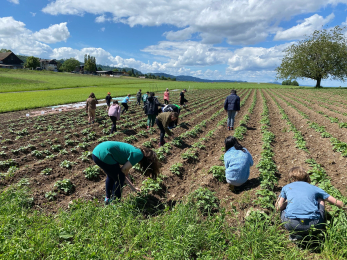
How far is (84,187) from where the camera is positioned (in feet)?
19.2

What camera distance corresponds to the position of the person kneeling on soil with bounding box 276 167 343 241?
332 centimetres

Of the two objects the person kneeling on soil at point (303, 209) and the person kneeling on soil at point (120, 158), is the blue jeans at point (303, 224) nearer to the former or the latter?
the person kneeling on soil at point (303, 209)

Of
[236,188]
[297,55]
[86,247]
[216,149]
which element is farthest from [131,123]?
[297,55]

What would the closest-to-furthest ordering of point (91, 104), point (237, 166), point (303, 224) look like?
point (303, 224), point (237, 166), point (91, 104)

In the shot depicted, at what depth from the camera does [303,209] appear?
336 centimetres

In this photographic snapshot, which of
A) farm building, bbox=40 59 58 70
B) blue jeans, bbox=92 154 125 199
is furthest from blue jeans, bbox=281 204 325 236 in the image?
farm building, bbox=40 59 58 70

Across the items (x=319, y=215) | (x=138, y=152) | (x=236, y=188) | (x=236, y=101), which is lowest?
(x=236, y=188)

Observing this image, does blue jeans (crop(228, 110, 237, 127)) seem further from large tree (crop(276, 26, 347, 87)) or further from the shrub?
large tree (crop(276, 26, 347, 87))

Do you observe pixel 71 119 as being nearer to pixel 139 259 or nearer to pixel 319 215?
pixel 139 259

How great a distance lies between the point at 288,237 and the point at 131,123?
1120 centimetres

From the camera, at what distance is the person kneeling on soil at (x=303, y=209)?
3.32 meters

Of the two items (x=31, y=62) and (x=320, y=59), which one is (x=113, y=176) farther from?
(x=31, y=62)

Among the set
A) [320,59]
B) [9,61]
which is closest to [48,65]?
[9,61]

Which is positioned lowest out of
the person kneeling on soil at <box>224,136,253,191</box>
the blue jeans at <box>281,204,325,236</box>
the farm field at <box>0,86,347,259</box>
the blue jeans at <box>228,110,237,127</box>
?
the farm field at <box>0,86,347,259</box>
